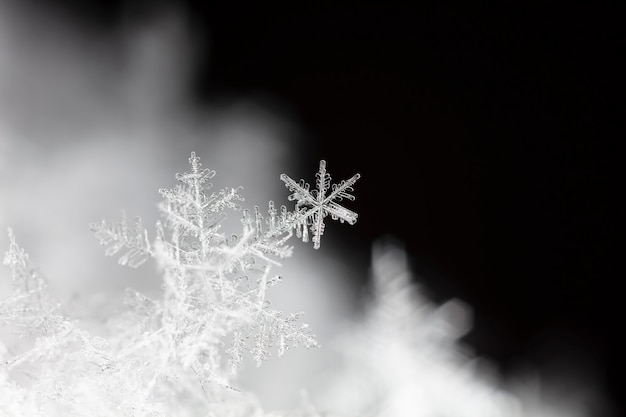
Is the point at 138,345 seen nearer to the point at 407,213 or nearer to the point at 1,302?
the point at 1,302

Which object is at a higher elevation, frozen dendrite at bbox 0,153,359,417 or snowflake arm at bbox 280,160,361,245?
snowflake arm at bbox 280,160,361,245

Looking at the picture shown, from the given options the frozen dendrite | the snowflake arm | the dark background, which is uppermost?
the dark background


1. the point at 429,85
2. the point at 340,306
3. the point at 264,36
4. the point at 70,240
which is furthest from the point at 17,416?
the point at 429,85

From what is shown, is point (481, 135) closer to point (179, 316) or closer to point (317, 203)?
point (317, 203)

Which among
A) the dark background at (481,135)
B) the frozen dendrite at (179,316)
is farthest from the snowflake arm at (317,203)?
the dark background at (481,135)

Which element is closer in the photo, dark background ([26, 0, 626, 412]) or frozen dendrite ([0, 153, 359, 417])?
frozen dendrite ([0, 153, 359, 417])

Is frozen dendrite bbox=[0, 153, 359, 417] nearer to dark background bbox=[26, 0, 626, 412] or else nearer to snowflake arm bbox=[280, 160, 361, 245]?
snowflake arm bbox=[280, 160, 361, 245]

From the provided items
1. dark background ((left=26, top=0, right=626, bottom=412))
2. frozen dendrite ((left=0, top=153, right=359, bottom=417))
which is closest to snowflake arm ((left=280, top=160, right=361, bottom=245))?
frozen dendrite ((left=0, top=153, right=359, bottom=417))
